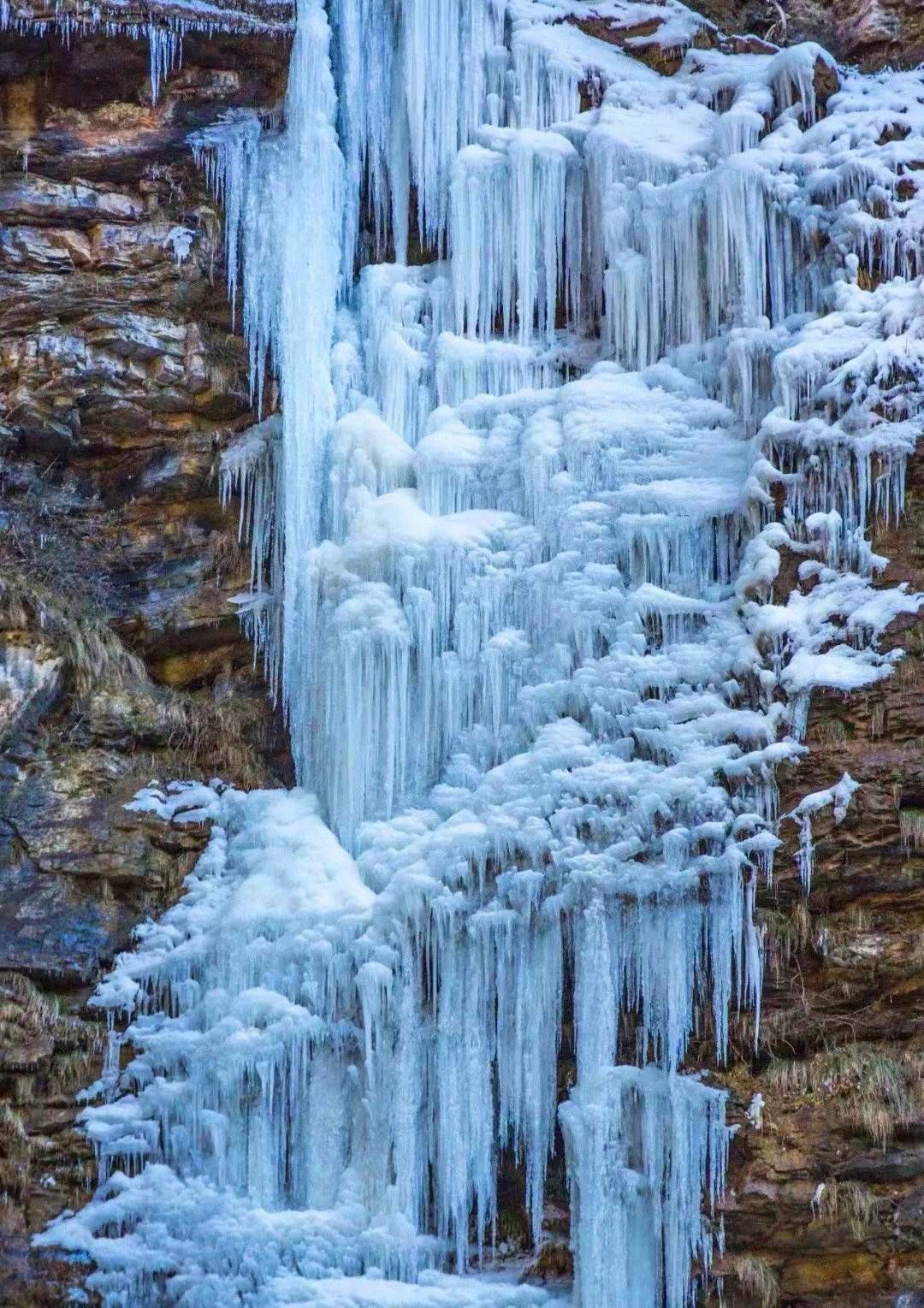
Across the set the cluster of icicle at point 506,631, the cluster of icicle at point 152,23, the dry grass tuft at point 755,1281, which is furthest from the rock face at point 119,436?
the dry grass tuft at point 755,1281

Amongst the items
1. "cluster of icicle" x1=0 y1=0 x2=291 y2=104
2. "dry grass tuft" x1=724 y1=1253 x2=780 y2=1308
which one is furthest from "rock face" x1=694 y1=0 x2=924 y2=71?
"dry grass tuft" x1=724 y1=1253 x2=780 y2=1308

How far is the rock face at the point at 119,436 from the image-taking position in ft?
29.4

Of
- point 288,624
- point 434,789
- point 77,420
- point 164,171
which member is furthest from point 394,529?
point 164,171

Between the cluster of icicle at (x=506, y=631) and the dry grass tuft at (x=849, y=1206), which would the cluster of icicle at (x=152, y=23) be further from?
the dry grass tuft at (x=849, y=1206)

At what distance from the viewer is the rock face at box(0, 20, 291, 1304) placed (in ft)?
29.4

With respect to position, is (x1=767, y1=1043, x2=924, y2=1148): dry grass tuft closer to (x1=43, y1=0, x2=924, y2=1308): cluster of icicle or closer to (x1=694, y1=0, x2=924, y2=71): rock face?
(x1=43, y1=0, x2=924, y2=1308): cluster of icicle

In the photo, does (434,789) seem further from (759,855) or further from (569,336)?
(569,336)

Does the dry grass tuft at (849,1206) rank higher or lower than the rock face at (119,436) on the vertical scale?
lower

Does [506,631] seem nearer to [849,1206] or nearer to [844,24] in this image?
[849,1206]

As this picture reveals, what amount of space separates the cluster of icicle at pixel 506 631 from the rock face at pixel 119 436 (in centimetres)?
22

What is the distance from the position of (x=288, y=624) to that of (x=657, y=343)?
8.77ft

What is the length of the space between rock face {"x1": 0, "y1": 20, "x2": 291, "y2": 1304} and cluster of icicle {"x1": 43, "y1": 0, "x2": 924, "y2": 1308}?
0.72ft

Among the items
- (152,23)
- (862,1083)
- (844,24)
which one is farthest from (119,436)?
(844,24)

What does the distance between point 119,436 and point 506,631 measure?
2723 mm
